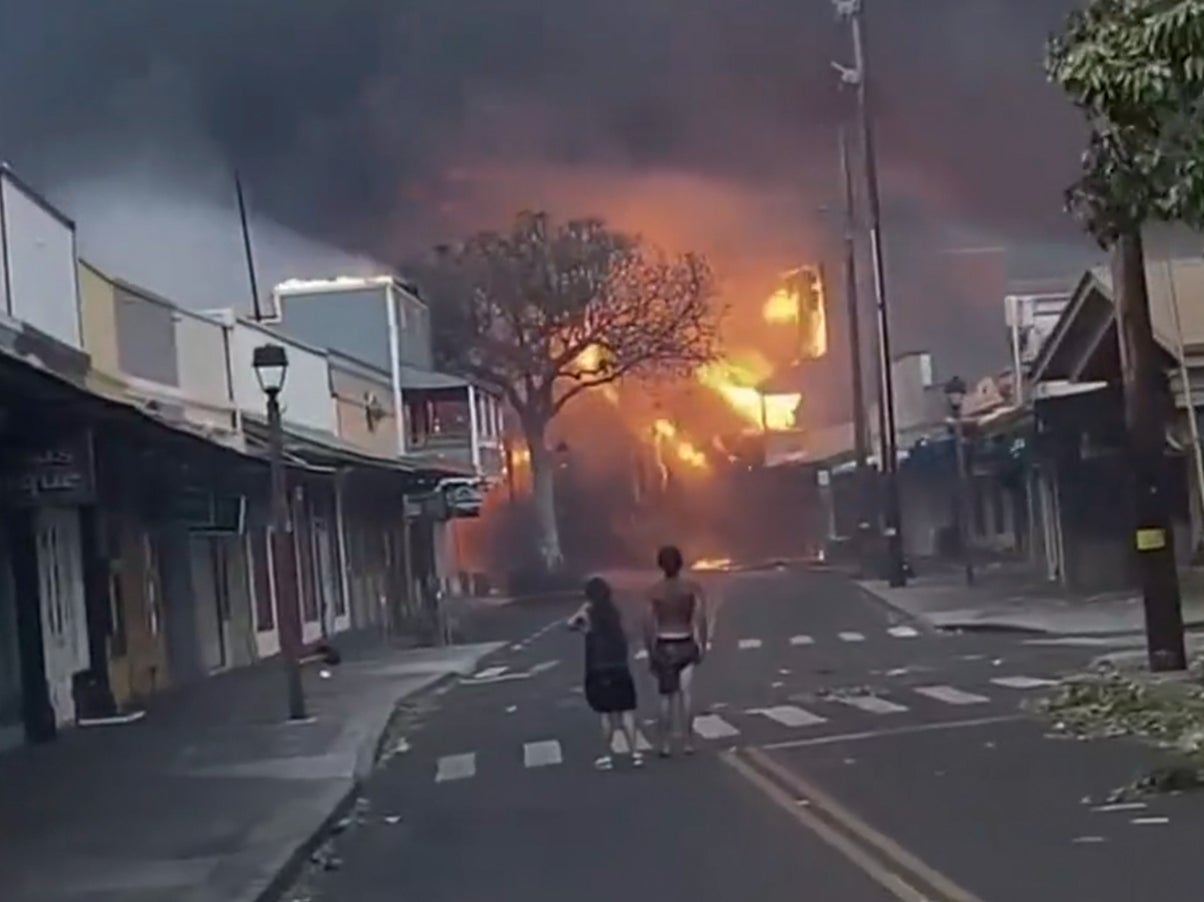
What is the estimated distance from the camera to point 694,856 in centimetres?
1413

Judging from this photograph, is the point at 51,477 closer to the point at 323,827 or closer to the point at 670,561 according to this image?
the point at 670,561

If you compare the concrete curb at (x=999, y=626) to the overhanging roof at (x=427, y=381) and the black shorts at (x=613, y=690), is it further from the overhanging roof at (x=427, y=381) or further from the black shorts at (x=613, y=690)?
the overhanging roof at (x=427, y=381)

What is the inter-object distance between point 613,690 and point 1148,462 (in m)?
7.88

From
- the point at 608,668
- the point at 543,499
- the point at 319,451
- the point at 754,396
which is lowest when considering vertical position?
the point at 608,668

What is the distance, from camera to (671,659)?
2066cm

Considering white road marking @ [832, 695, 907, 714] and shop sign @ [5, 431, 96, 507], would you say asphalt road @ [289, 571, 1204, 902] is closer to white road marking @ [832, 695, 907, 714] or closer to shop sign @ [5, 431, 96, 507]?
white road marking @ [832, 695, 907, 714]

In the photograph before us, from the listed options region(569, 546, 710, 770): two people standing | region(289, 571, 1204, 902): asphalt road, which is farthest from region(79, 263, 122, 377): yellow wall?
region(569, 546, 710, 770): two people standing

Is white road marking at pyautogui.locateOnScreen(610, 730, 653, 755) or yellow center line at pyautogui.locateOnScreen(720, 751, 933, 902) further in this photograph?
white road marking at pyautogui.locateOnScreen(610, 730, 653, 755)

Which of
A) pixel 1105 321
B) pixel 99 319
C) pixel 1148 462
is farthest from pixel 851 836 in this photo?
pixel 1105 321

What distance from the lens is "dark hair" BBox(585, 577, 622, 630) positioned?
20.8 metres

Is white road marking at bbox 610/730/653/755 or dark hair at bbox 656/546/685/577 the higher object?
dark hair at bbox 656/546/685/577

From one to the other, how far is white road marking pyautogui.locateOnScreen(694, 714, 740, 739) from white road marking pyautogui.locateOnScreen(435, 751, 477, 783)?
2.05 m

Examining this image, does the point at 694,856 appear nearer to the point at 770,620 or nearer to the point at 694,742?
the point at 694,742

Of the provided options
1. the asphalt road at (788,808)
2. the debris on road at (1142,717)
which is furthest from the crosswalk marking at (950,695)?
the debris on road at (1142,717)
